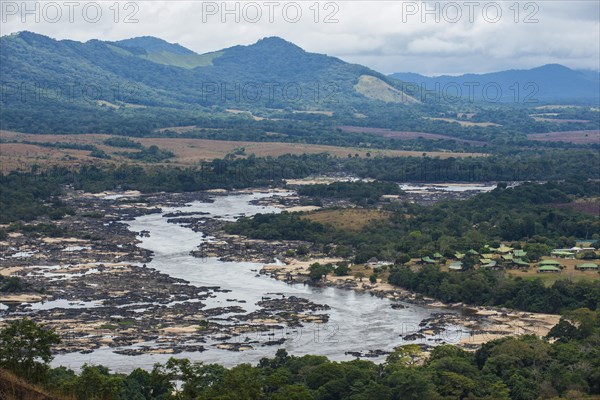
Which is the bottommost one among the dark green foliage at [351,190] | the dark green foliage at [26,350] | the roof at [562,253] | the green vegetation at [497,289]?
the green vegetation at [497,289]

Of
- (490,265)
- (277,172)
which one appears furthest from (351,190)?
(490,265)

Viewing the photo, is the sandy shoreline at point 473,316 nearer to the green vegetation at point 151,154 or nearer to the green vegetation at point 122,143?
the green vegetation at point 151,154

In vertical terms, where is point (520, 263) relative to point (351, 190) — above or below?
below

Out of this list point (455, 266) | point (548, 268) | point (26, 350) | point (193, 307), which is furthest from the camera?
point (455, 266)

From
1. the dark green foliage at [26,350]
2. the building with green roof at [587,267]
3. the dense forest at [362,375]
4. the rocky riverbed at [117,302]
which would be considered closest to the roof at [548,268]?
the building with green roof at [587,267]

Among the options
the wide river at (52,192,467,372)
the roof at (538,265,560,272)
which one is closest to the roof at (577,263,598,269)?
the roof at (538,265,560,272)

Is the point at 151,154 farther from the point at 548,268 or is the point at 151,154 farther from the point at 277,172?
the point at 548,268
